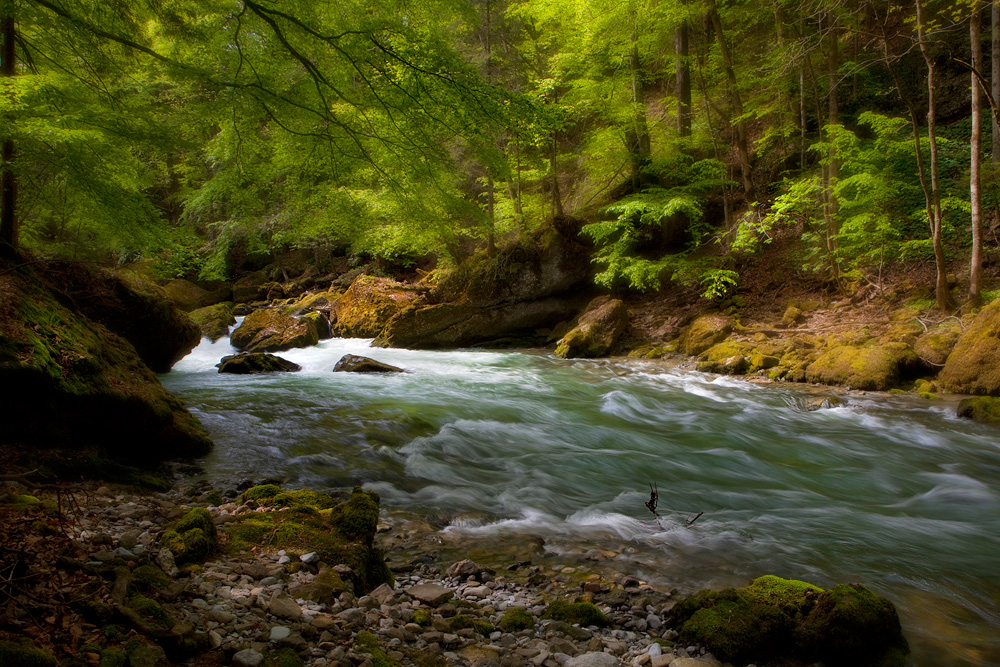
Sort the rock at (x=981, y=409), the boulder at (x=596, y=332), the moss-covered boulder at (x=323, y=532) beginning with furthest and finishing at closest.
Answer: the boulder at (x=596, y=332) < the rock at (x=981, y=409) < the moss-covered boulder at (x=323, y=532)

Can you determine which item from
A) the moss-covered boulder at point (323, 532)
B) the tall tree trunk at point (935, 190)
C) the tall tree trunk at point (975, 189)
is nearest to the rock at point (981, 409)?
the tall tree trunk at point (975, 189)

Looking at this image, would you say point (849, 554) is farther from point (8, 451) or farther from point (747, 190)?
point (747, 190)

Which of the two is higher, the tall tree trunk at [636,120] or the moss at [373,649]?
the tall tree trunk at [636,120]

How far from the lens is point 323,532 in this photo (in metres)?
3.22

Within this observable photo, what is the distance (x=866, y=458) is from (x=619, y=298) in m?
9.42

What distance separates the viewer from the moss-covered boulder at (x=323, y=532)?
117 inches

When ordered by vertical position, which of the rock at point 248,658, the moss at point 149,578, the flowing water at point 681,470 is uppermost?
the moss at point 149,578

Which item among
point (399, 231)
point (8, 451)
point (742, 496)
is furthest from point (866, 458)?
point (399, 231)

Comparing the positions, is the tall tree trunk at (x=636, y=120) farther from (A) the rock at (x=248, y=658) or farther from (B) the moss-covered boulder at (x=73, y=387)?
(A) the rock at (x=248, y=658)

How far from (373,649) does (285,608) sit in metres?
0.48

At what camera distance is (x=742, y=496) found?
5254 mm

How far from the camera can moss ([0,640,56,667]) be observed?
1.50 meters

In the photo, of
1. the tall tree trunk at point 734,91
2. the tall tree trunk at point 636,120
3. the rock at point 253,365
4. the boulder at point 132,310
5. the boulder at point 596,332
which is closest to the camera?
the boulder at point 132,310

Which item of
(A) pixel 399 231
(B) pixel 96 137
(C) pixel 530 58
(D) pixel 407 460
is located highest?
(C) pixel 530 58
